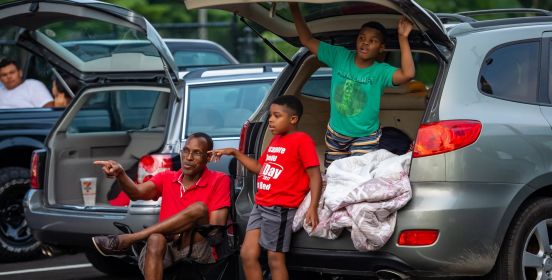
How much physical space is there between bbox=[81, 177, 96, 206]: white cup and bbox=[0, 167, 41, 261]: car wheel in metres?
1.45

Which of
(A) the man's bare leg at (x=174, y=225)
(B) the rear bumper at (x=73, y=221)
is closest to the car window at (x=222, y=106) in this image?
(B) the rear bumper at (x=73, y=221)

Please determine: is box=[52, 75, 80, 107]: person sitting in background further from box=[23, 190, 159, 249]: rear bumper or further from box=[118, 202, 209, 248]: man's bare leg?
box=[118, 202, 209, 248]: man's bare leg

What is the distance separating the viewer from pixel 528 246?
6.67 metres

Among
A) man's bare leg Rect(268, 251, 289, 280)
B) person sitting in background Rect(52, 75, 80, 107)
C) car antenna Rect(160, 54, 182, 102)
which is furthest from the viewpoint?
person sitting in background Rect(52, 75, 80, 107)

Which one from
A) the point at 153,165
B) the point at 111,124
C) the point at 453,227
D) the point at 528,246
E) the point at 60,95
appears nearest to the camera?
the point at 453,227

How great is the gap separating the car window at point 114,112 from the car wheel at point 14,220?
908 millimetres

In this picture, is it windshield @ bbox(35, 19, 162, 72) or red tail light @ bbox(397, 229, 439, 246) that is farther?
windshield @ bbox(35, 19, 162, 72)

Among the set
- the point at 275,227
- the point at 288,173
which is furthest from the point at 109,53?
the point at 275,227

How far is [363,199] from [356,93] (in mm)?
871

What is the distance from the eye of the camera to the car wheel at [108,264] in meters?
9.34

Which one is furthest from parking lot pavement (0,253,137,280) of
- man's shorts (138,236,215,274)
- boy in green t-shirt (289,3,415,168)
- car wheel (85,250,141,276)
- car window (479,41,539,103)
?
car window (479,41,539,103)

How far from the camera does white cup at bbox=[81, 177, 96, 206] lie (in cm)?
934

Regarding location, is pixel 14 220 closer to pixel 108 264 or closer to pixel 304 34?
pixel 108 264

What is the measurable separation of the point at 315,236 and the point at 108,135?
369cm
